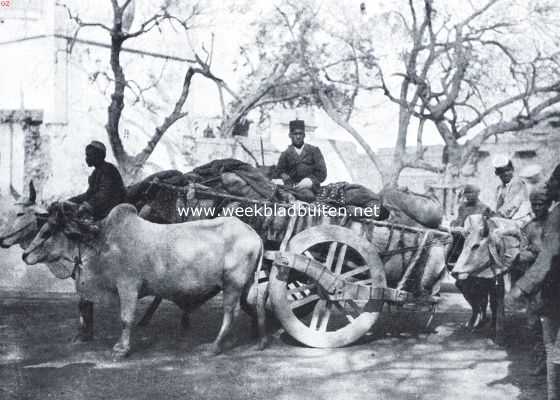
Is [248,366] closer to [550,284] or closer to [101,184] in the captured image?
[101,184]

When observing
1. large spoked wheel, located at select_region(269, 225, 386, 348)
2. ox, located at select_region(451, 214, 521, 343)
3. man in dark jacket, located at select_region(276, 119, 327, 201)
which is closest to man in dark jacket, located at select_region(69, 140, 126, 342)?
large spoked wheel, located at select_region(269, 225, 386, 348)

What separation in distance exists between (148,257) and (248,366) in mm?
1371

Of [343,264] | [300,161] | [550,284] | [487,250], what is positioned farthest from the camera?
[300,161]

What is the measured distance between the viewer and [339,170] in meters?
27.8

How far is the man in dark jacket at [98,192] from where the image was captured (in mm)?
6020

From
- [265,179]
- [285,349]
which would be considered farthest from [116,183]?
[285,349]

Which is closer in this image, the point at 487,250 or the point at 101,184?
the point at 487,250

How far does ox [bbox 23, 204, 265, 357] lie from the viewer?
223 inches

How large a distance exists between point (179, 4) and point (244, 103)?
4054 mm

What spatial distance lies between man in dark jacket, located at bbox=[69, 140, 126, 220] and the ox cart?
48 cm

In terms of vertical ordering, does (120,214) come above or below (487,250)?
above

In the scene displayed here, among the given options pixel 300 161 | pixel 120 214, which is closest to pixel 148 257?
pixel 120 214

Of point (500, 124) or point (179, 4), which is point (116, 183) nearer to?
point (179, 4)

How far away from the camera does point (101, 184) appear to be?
6.07 meters
